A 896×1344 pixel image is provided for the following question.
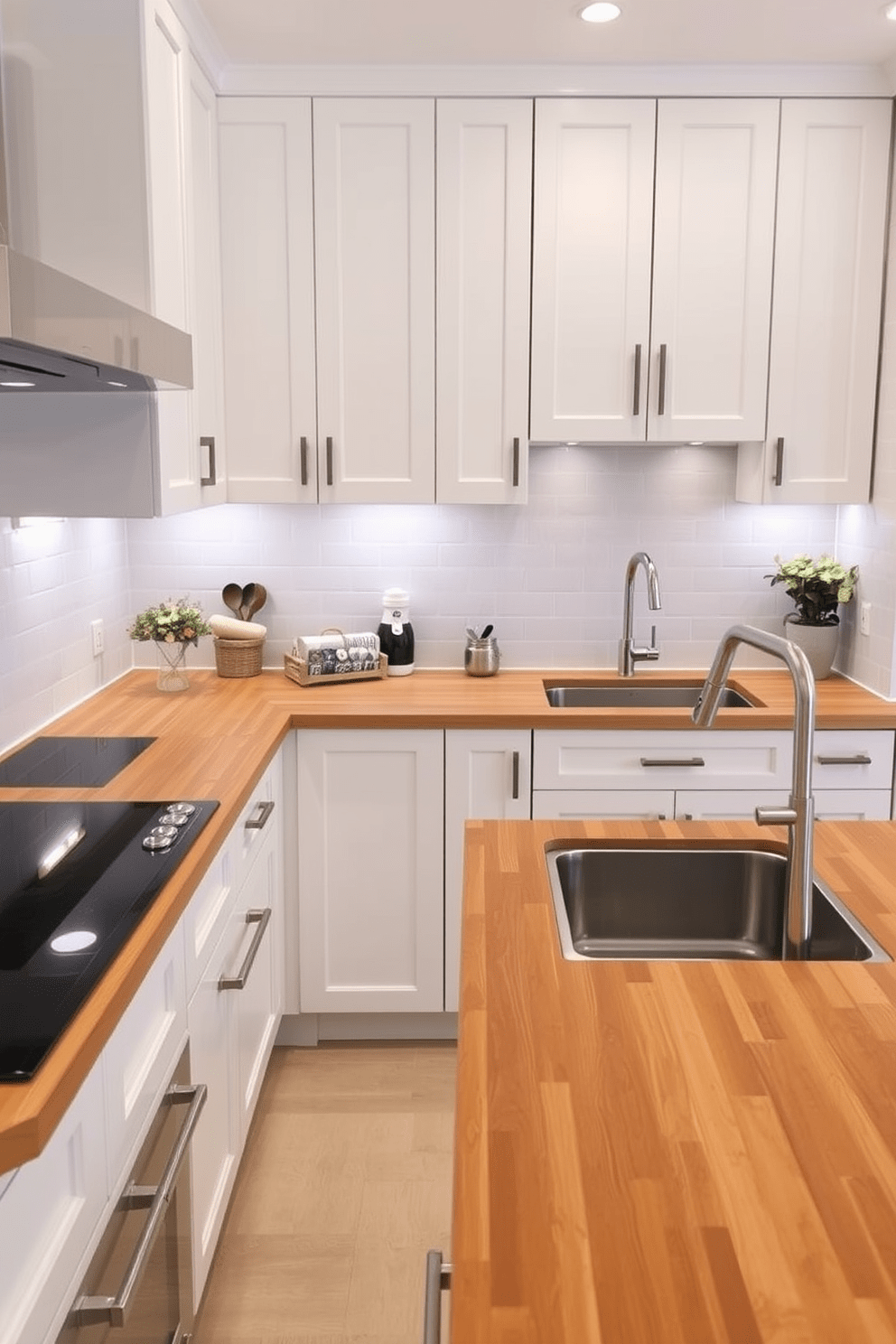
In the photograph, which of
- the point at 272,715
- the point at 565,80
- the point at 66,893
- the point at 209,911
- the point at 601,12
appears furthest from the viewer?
the point at 565,80

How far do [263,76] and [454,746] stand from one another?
1864 millimetres

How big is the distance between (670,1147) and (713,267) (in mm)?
2719

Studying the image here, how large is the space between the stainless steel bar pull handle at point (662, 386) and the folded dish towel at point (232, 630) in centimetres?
132

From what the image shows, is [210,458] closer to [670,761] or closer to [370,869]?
[370,869]

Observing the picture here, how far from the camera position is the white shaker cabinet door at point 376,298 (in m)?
3.33

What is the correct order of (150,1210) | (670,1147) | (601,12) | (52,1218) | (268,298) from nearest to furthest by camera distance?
(670,1147)
(52,1218)
(150,1210)
(601,12)
(268,298)

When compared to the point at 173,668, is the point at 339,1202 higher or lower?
lower

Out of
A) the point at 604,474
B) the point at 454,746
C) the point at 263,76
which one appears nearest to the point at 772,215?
the point at 604,474

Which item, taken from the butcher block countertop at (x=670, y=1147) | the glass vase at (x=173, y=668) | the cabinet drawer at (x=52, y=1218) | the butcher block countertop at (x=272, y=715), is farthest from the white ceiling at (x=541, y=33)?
the cabinet drawer at (x=52, y=1218)

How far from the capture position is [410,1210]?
273 cm

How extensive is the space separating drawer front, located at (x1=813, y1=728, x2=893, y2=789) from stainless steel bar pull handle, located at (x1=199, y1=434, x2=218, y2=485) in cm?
174

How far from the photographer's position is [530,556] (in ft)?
12.6

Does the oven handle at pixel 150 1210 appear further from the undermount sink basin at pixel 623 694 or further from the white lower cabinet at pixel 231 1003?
A: the undermount sink basin at pixel 623 694

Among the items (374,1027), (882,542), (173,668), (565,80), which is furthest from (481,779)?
(565,80)
